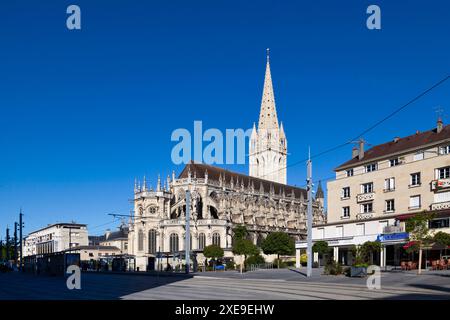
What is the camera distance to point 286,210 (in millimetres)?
131375

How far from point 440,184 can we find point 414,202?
3851 mm

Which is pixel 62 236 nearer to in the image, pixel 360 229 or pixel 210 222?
pixel 210 222

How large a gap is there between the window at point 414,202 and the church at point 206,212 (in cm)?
3673

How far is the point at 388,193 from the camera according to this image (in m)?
56.8

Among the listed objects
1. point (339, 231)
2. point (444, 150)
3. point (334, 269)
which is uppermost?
point (444, 150)

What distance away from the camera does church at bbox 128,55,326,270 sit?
103 m

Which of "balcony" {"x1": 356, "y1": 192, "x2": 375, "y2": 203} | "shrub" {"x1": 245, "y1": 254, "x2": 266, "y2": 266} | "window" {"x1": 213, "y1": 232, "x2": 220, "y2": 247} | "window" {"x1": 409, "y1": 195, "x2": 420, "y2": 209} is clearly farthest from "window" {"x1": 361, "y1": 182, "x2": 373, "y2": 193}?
"window" {"x1": 213, "y1": 232, "x2": 220, "y2": 247}

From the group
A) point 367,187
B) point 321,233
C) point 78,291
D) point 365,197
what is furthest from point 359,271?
point 321,233

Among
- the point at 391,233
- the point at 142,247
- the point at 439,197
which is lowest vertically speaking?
the point at 142,247

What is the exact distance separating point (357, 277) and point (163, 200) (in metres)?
72.2

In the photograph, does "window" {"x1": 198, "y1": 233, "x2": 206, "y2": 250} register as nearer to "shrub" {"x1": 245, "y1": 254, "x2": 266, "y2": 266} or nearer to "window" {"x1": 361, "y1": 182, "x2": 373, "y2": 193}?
"shrub" {"x1": 245, "y1": 254, "x2": 266, "y2": 266}
